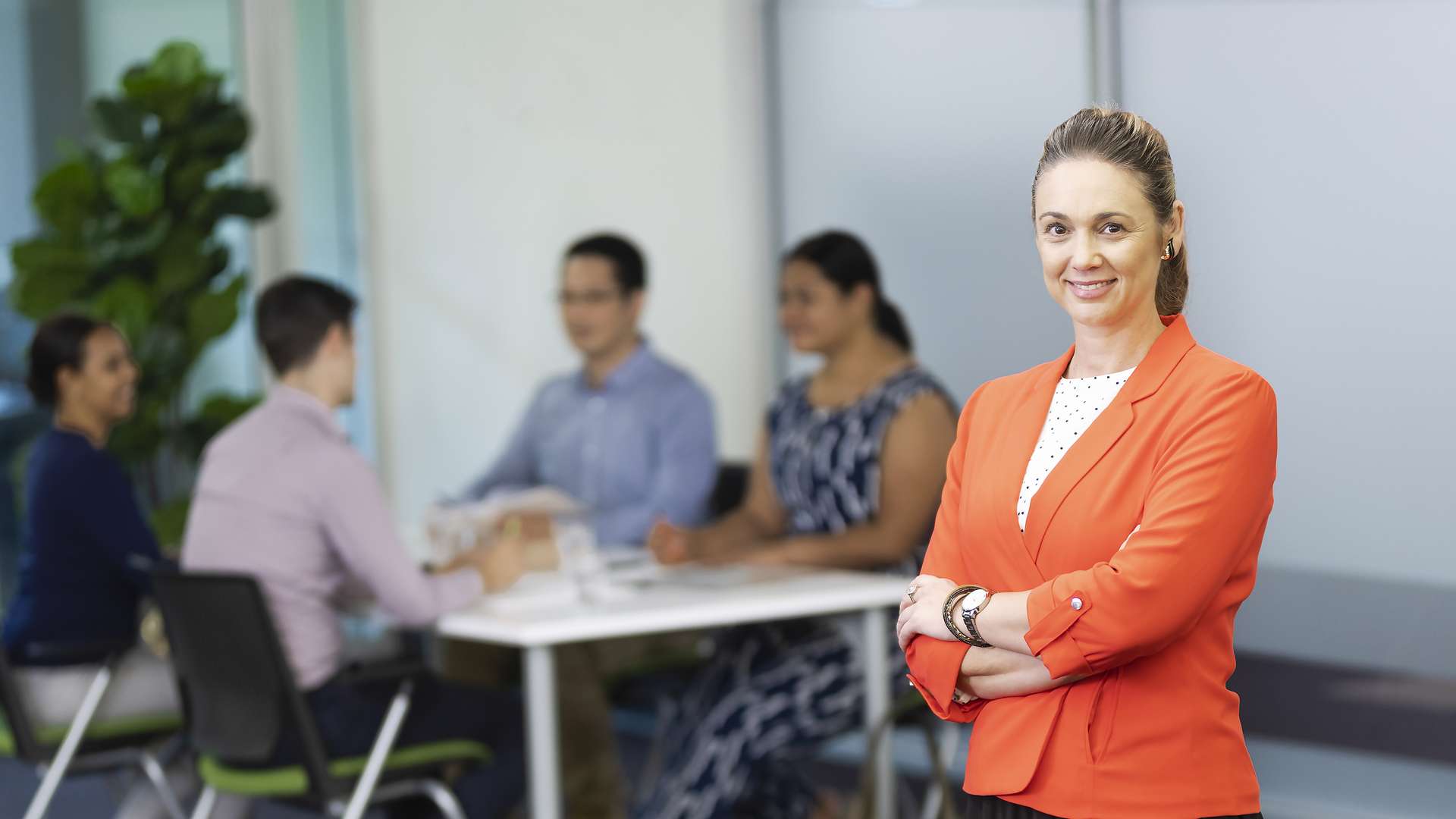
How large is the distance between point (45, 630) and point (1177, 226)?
2.97 m

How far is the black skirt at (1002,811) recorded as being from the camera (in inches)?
61.1

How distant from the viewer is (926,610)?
1617 millimetres

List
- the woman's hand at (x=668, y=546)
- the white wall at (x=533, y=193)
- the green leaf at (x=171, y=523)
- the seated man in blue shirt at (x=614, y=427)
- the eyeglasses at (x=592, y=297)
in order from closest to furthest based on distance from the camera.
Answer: the woman's hand at (x=668, y=546)
the seated man in blue shirt at (x=614, y=427)
the eyeglasses at (x=592, y=297)
the green leaf at (x=171, y=523)
the white wall at (x=533, y=193)

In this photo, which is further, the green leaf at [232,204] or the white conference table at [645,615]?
the green leaf at [232,204]

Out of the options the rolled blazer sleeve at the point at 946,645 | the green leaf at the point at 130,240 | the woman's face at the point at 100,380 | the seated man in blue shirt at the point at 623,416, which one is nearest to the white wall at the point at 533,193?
the seated man in blue shirt at the point at 623,416

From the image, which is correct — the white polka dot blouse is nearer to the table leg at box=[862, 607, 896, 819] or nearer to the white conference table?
the white conference table

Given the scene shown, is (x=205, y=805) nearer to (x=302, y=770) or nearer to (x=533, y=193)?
(x=302, y=770)

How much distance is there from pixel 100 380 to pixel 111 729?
34.0 inches

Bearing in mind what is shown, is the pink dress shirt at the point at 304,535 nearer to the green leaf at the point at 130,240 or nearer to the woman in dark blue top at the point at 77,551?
the woman in dark blue top at the point at 77,551

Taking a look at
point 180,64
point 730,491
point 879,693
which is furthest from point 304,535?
point 180,64

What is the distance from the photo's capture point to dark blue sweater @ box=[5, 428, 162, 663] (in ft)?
11.5

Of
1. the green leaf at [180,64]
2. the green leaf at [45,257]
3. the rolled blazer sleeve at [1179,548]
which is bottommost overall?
the rolled blazer sleeve at [1179,548]

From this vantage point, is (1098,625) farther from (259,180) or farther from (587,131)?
(259,180)

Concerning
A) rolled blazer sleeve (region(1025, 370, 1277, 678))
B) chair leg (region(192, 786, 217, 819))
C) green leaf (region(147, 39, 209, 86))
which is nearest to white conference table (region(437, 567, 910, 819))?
chair leg (region(192, 786, 217, 819))
